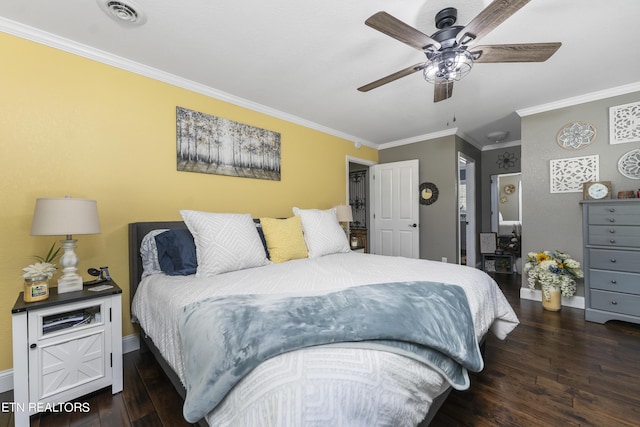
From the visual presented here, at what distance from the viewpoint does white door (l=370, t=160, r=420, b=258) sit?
14.1ft

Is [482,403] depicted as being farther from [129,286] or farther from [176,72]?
[176,72]

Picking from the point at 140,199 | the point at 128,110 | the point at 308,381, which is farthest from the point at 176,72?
the point at 308,381

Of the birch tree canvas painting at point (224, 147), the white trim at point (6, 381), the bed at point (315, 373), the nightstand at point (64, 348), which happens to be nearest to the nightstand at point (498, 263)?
the bed at point (315, 373)

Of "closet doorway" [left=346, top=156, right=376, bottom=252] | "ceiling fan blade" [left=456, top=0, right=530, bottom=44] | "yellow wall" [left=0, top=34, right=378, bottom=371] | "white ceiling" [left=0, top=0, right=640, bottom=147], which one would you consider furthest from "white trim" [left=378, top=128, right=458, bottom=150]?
"yellow wall" [left=0, top=34, right=378, bottom=371]

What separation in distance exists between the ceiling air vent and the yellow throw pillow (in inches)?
66.1

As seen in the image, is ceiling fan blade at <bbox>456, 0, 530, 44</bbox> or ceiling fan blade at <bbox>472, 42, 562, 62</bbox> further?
ceiling fan blade at <bbox>472, 42, 562, 62</bbox>

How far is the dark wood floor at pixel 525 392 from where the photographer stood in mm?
1393

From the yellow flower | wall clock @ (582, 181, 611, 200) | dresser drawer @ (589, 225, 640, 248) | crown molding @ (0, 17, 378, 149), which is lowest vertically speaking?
the yellow flower

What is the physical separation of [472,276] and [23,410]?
2.64 meters

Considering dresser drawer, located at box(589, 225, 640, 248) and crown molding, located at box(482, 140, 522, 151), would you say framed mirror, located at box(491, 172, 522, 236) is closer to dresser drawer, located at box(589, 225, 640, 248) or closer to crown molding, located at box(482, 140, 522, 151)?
crown molding, located at box(482, 140, 522, 151)

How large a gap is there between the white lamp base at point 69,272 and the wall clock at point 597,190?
4.78 metres

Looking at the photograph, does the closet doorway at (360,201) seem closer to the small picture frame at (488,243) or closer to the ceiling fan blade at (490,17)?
the small picture frame at (488,243)

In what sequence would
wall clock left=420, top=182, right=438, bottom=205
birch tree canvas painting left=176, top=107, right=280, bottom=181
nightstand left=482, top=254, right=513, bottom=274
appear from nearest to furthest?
birch tree canvas painting left=176, top=107, right=280, bottom=181 → wall clock left=420, top=182, right=438, bottom=205 → nightstand left=482, top=254, right=513, bottom=274

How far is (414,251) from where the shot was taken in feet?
14.0
